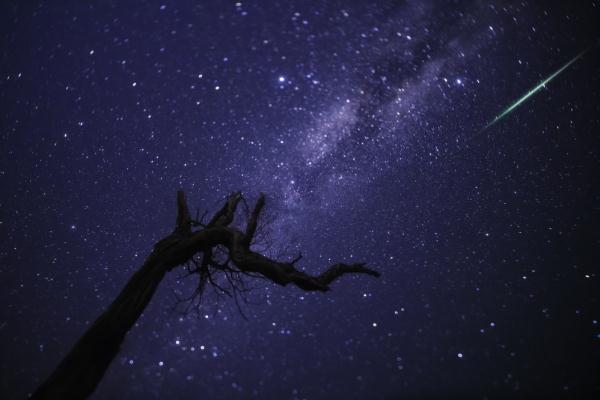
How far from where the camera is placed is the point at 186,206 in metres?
4.75

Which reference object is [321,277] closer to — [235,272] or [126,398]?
[235,272]

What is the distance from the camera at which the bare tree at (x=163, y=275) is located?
9.77ft

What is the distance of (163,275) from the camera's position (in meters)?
3.84

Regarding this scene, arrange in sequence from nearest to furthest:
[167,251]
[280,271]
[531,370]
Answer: [280,271], [167,251], [531,370]

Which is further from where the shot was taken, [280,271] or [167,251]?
[167,251]

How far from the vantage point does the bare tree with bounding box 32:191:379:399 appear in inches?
117

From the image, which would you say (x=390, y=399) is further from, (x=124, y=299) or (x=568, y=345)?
(x=124, y=299)

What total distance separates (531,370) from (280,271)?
165m

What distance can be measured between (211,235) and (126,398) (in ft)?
470

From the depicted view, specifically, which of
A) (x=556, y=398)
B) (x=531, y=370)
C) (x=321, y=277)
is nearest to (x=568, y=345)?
(x=556, y=398)

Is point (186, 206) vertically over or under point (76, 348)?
over

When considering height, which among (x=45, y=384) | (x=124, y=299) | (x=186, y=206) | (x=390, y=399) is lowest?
(x=45, y=384)

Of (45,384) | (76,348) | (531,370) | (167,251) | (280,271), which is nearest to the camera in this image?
(45,384)

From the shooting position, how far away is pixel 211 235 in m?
4.18
